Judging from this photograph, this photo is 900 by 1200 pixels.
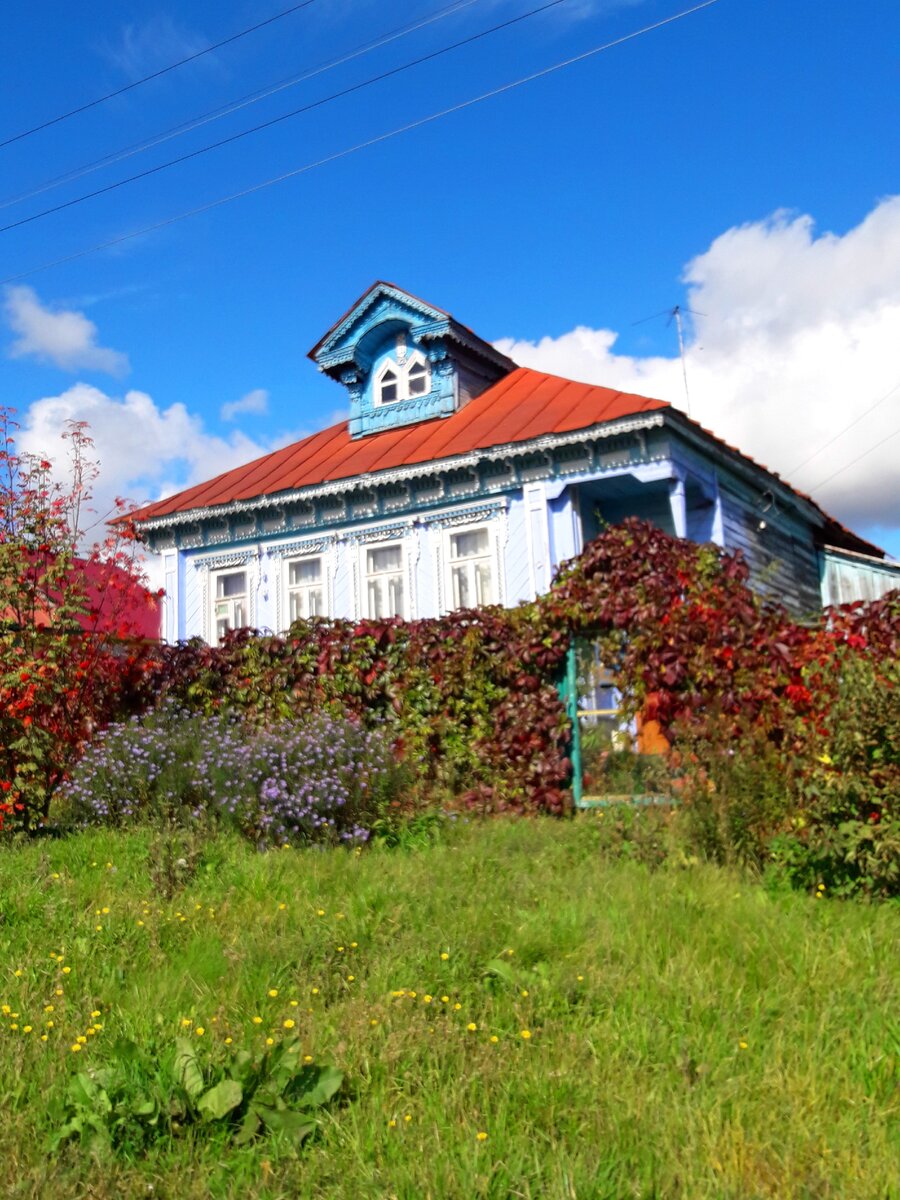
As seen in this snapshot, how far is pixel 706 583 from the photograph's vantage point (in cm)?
762

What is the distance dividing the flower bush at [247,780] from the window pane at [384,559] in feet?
24.8

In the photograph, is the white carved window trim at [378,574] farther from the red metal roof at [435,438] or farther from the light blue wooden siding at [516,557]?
the light blue wooden siding at [516,557]

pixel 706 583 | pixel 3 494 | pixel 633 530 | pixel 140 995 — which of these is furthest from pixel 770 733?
pixel 3 494

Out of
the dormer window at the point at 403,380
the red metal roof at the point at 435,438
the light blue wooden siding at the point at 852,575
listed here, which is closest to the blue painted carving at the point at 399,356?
the dormer window at the point at 403,380

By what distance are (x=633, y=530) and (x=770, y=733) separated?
6.44ft

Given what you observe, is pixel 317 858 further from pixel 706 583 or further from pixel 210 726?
pixel 706 583

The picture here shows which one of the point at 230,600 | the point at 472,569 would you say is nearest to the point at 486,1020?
the point at 472,569

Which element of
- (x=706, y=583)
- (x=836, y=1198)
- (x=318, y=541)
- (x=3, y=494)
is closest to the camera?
(x=836, y=1198)

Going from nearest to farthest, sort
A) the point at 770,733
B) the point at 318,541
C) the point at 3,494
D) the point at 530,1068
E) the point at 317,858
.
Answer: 1. the point at 530,1068
2. the point at 317,858
3. the point at 770,733
4. the point at 3,494
5. the point at 318,541

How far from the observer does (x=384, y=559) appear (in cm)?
1608

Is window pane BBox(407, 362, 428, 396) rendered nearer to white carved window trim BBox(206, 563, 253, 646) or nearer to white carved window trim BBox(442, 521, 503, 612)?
white carved window trim BBox(442, 521, 503, 612)

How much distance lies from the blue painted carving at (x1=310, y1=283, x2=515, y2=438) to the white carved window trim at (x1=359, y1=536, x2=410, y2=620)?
2.24 m

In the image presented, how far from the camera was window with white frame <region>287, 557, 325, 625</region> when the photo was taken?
16578mm

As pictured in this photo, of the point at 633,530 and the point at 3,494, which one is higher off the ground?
the point at 3,494
